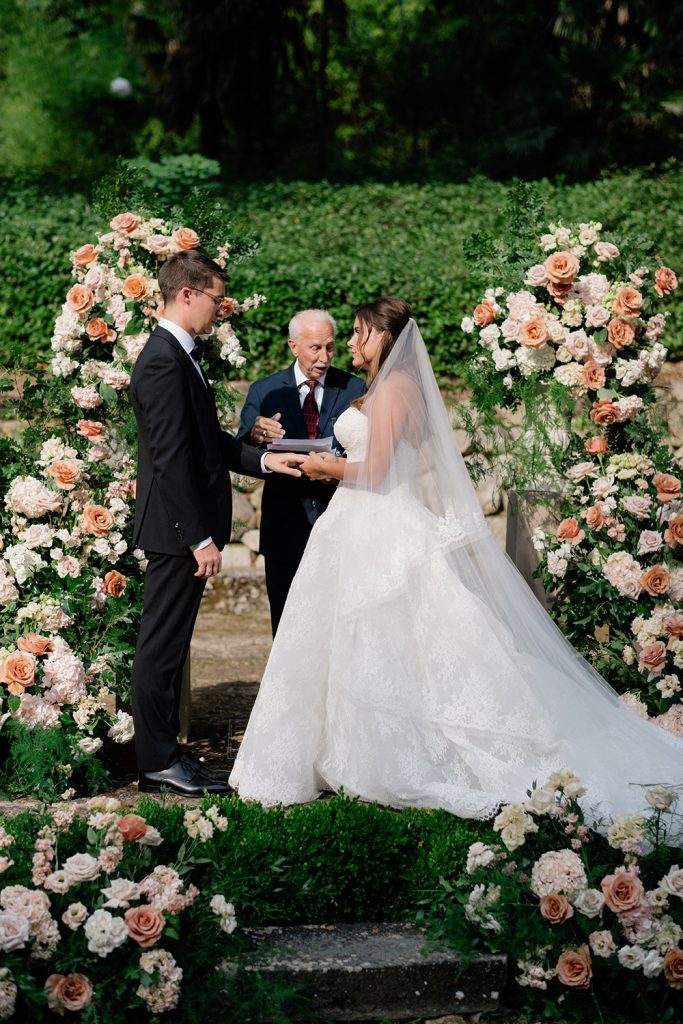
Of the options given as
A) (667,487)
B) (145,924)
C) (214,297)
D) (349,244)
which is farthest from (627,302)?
(349,244)

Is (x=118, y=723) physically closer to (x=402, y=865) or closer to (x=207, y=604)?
(x=402, y=865)

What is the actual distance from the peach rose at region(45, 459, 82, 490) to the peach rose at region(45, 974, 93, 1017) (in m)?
2.38

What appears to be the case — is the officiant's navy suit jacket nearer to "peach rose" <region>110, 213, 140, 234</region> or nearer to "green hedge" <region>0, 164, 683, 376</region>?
"peach rose" <region>110, 213, 140, 234</region>

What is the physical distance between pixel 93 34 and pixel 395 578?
2058 centimetres

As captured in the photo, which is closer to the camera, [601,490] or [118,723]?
[118,723]

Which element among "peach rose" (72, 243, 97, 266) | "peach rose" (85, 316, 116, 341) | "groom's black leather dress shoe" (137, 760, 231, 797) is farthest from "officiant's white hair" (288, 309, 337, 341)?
"groom's black leather dress shoe" (137, 760, 231, 797)

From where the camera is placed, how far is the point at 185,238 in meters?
5.49

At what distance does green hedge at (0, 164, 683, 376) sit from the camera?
34.4ft

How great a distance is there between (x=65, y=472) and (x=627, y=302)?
2.61 meters

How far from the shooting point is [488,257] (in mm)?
5875

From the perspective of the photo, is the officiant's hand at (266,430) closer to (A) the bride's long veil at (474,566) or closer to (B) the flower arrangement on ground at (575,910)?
(A) the bride's long veil at (474,566)

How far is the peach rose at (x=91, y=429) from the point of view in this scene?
521 cm

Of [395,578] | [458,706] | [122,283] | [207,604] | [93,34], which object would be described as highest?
[93,34]

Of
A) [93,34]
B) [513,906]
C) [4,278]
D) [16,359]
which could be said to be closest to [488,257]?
[16,359]
